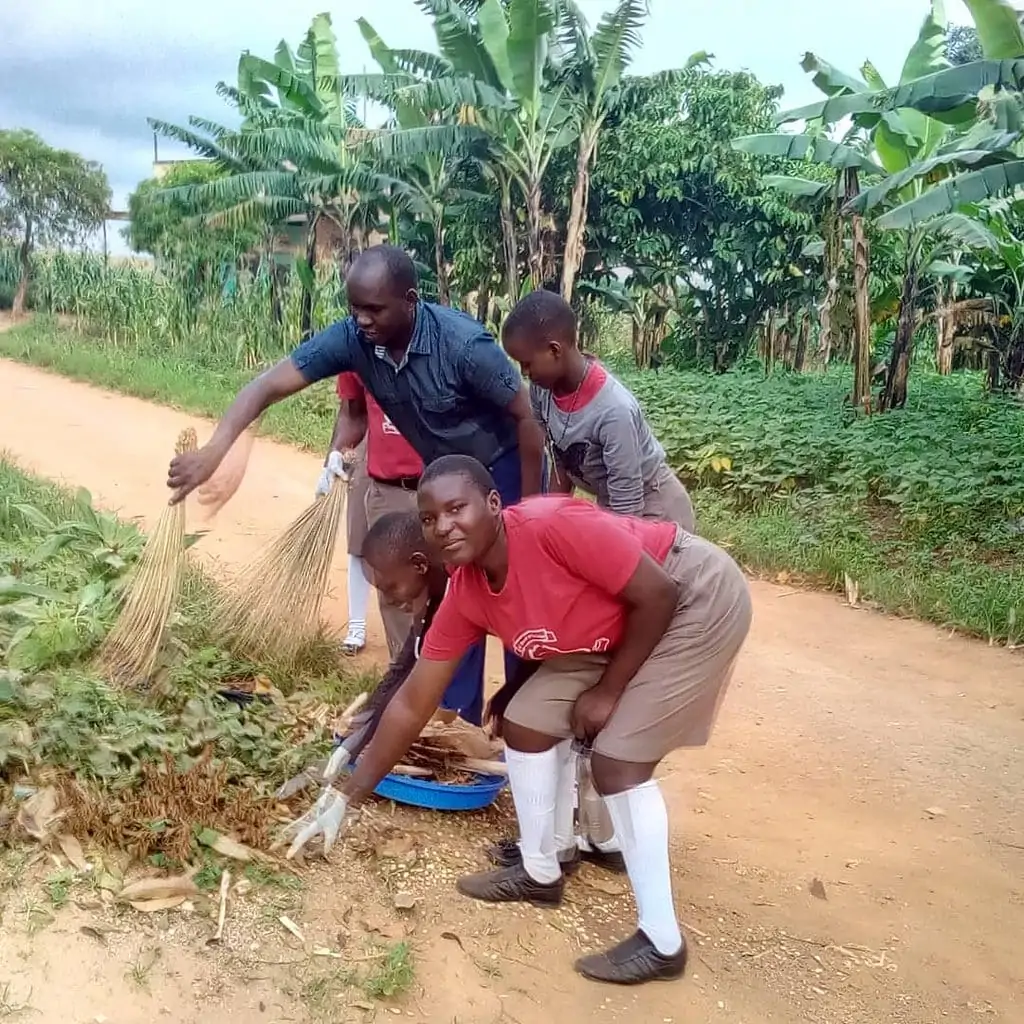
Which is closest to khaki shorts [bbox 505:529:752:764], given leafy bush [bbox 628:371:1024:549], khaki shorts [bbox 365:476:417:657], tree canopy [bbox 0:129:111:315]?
khaki shorts [bbox 365:476:417:657]

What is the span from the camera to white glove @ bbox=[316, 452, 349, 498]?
363 centimetres

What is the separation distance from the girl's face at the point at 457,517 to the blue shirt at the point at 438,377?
798 mm

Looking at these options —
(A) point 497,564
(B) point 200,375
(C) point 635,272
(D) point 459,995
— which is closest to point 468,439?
(A) point 497,564

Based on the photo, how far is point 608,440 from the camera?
2.90m

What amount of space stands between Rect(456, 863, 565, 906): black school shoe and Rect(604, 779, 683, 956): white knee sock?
1.00 feet

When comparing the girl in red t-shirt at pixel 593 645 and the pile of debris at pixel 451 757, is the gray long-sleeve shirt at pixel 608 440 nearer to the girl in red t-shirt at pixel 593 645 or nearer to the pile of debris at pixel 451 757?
the girl in red t-shirt at pixel 593 645

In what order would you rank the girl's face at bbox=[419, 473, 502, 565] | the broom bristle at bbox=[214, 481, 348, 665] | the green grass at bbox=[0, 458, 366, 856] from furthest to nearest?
the broom bristle at bbox=[214, 481, 348, 665] → the green grass at bbox=[0, 458, 366, 856] → the girl's face at bbox=[419, 473, 502, 565]

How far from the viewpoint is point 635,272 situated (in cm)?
1300

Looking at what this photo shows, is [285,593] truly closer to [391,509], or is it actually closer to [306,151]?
[391,509]

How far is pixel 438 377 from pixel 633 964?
1511 millimetres

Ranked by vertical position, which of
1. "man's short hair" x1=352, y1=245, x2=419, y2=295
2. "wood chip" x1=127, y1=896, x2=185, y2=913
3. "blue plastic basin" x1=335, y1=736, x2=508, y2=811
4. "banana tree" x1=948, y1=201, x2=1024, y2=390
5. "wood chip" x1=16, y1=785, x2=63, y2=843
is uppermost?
"banana tree" x1=948, y1=201, x2=1024, y2=390

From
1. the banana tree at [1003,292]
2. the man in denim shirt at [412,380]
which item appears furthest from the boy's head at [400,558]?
the banana tree at [1003,292]

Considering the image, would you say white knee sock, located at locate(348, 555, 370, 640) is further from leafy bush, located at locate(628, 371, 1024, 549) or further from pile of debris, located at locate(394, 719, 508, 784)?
leafy bush, located at locate(628, 371, 1024, 549)

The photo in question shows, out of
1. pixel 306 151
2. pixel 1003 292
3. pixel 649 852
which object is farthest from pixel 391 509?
pixel 1003 292
